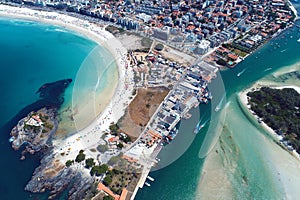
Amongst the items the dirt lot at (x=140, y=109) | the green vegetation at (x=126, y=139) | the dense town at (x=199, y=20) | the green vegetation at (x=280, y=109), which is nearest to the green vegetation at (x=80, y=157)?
the green vegetation at (x=126, y=139)

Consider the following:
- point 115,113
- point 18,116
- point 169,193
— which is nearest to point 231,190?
point 169,193

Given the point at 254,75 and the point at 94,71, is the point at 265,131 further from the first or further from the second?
the point at 94,71

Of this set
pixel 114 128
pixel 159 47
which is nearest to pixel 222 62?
pixel 159 47

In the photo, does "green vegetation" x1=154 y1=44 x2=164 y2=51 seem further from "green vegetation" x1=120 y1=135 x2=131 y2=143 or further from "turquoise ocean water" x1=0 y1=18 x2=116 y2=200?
"green vegetation" x1=120 y1=135 x2=131 y2=143

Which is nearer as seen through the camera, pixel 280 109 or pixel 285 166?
pixel 285 166

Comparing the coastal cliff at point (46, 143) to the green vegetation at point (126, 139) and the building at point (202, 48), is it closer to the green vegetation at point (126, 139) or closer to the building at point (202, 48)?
the green vegetation at point (126, 139)

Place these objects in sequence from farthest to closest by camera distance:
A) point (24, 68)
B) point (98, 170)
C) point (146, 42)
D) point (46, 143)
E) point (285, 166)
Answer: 1. point (146, 42)
2. point (24, 68)
3. point (46, 143)
4. point (285, 166)
5. point (98, 170)

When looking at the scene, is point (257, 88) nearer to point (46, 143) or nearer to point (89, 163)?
point (89, 163)
